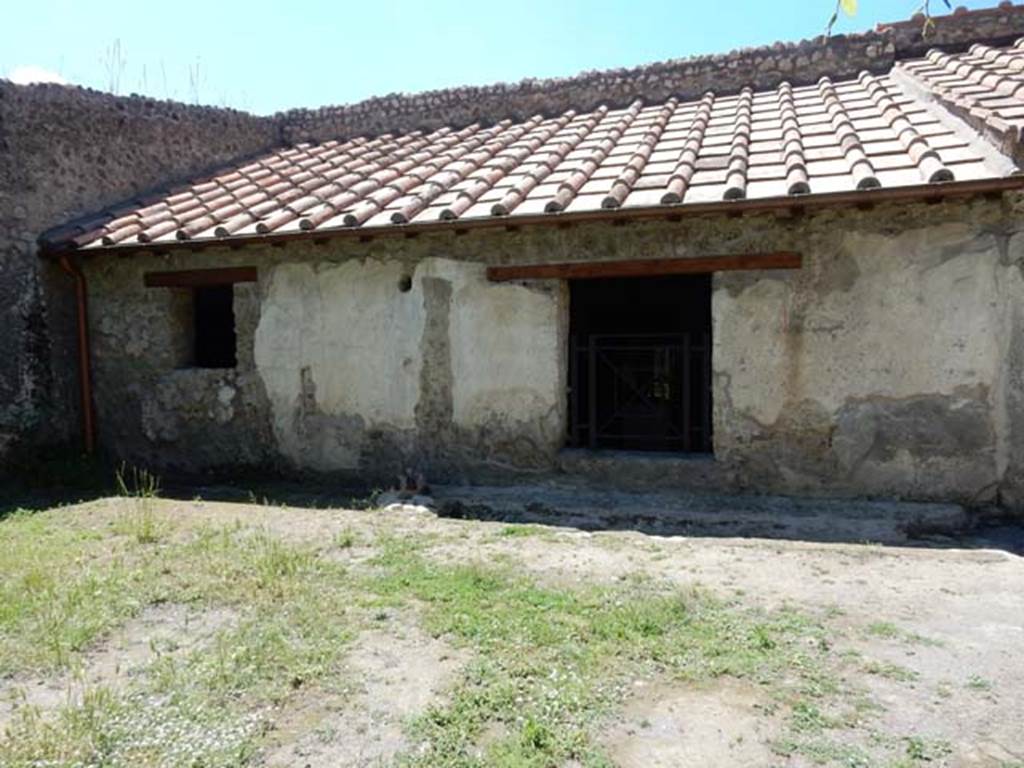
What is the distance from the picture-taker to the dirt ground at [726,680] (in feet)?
8.83

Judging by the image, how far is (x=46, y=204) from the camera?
26.3 ft

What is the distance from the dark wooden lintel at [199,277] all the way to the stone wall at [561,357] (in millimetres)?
83

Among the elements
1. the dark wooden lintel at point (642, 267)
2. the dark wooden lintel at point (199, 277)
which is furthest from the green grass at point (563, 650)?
the dark wooden lintel at point (199, 277)

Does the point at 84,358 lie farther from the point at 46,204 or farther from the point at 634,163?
the point at 634,163

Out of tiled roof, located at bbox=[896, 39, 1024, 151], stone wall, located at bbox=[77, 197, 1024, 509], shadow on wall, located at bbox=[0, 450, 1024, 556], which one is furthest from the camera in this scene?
tiled roof, located at bbox=[896, 39, 1024, 151]

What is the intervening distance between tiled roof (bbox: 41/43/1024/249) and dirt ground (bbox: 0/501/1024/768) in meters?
2.49

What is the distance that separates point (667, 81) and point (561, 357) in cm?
512

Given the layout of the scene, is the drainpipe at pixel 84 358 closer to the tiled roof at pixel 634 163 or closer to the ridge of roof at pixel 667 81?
the tiled roof at pixel 634 163

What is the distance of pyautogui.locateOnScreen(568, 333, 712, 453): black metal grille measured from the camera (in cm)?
677

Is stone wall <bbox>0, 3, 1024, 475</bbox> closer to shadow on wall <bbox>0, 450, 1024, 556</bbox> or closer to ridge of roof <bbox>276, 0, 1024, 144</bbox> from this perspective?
A: ridge of roof <bbox>276, 0, 1024, 144</bbox>

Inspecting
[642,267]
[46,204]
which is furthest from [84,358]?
[642,267]

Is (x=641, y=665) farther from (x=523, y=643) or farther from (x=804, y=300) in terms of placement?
(x=804, y=300)

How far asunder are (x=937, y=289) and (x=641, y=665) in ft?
12.8

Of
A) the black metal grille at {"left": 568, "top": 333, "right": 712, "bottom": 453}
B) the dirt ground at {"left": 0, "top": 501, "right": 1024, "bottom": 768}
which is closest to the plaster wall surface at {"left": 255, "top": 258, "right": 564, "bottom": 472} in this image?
the black metal grille at {"left": 568, "top": 333, "right": 712, "bottom": 453}
